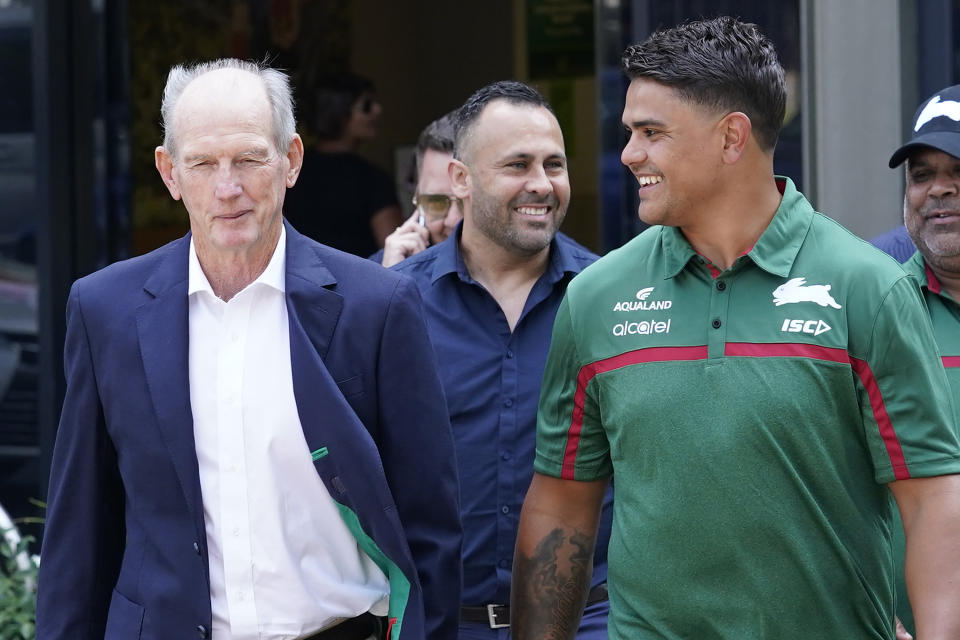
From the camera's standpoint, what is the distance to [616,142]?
18.1 ft

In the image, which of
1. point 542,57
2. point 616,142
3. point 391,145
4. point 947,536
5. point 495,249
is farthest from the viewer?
point 391,145

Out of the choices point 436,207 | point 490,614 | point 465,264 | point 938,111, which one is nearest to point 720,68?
point 938,111

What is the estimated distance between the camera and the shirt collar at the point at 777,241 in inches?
108

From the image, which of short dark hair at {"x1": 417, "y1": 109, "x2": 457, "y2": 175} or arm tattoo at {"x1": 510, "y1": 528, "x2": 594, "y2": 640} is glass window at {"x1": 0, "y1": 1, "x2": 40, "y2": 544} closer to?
short dark hair at {"x1": 417, "y1": 109, "x2": 457, "y2": 175}

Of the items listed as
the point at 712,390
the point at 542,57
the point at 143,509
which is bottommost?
the point at 143,509

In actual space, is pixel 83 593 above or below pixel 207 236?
below

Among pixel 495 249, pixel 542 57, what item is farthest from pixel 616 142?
pixel 542 57

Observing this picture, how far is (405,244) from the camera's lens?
14.6 feet

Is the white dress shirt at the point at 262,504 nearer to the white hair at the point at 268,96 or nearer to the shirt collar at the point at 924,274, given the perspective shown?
the white hair at the point at 268,96

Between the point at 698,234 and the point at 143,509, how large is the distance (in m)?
1.23

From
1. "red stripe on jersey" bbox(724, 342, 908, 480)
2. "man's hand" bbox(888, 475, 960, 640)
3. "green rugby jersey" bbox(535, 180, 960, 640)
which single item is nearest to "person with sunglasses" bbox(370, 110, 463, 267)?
"green rugby jersey" bbox(535, 180, 960, 640)

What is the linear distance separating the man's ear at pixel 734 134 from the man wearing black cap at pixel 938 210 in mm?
792

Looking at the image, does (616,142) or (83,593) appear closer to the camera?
(83,593)

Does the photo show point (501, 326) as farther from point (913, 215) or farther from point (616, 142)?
point (616, 142)
